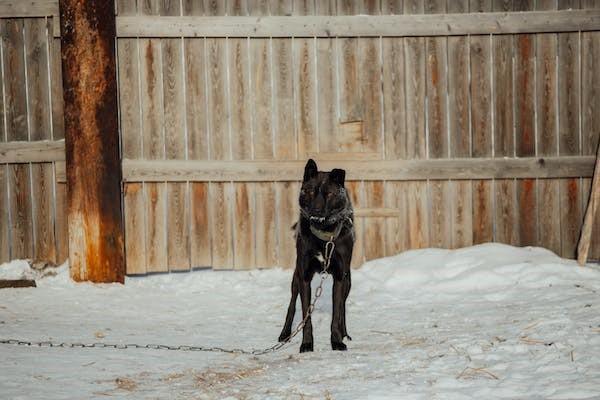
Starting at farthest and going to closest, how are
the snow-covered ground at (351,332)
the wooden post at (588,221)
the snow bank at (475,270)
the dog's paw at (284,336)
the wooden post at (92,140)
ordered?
the wooden post at (588,221) < the wooden post at (92,140) < the snow bank at (475,270) < the dog's paw at (284,336) < the snow-covered ground at (351,332)

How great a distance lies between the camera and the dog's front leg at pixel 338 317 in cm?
511

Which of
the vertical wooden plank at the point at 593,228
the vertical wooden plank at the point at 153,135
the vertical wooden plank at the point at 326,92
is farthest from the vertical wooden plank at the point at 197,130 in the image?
the vertical wooden plank at the point at 593,228

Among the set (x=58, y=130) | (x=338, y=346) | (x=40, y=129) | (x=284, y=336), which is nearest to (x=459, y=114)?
(x=284, y=336)

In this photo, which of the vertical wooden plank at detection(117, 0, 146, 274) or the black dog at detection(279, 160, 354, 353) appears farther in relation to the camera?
the vertical wooden plank at detection(117, 0, 146, 274)

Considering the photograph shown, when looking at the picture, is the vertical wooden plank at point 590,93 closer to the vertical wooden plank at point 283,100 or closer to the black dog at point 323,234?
the vertical wooden plank at point 283,100

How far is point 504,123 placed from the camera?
7863 millimetres

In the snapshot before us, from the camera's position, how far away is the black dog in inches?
201

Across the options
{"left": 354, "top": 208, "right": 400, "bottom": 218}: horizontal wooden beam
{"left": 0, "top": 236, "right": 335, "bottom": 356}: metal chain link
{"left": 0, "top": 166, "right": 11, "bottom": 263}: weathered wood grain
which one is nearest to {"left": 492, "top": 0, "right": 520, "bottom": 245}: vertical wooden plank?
{"left": 354, "top": 208, "right": 400, "bottom": 218}: horizontal wooden beam

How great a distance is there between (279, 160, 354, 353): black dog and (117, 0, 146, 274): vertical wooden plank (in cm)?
307

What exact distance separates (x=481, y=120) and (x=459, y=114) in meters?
0.26

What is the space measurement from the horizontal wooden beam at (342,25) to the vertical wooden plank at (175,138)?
7.0 inches

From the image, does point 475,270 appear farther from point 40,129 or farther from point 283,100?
point 40,129

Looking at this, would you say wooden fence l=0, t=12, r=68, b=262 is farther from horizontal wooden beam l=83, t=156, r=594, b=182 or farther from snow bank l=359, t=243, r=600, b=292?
snow bank l=359, t=243, r=600, b=292

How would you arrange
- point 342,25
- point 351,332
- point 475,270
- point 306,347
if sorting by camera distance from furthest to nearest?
point 342,25
point 475,270
point 351,332
point 306,347
